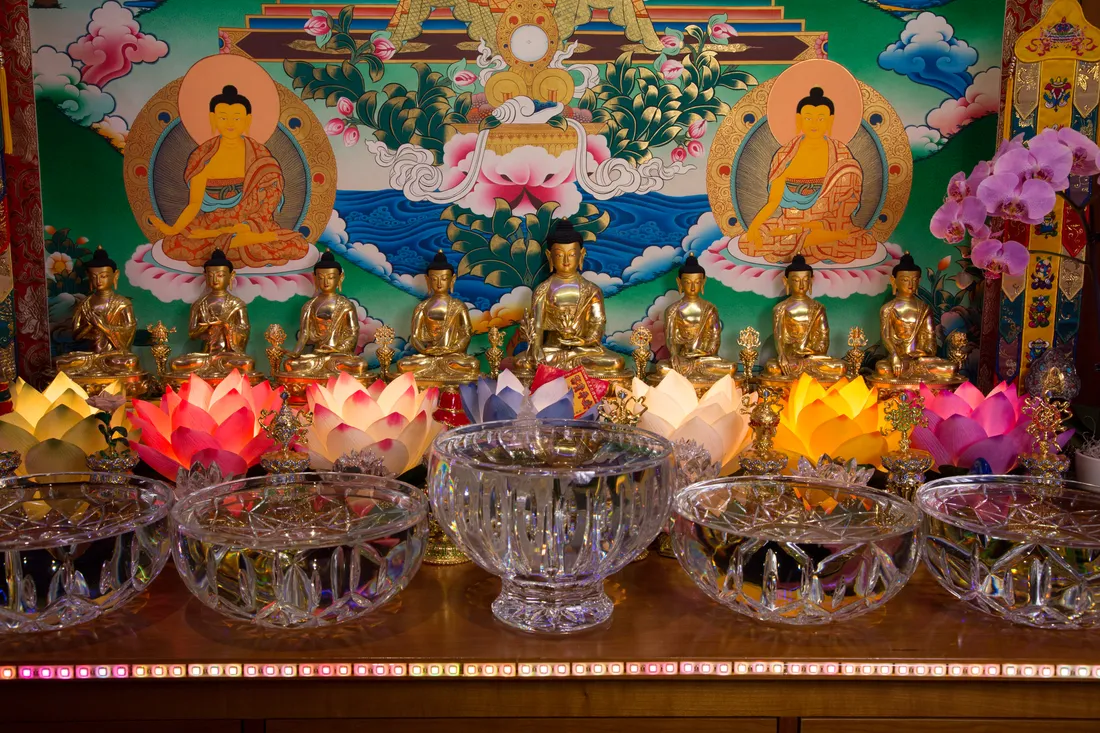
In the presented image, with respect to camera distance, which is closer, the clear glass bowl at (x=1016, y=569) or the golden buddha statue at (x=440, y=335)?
the clear glass bowl at (x=1016, y=569)

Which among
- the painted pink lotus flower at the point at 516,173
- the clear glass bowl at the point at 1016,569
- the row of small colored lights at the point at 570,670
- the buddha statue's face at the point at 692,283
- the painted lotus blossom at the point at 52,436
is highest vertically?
the painted pink lotus flower at the point at 516,173

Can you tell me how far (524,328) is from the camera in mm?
1863

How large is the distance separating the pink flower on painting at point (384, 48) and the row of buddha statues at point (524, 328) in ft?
1.36

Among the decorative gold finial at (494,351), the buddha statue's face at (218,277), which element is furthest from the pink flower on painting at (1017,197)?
the buddha statue's face at (218,277)

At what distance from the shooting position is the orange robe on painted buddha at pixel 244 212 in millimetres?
1880

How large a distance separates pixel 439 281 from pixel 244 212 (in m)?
0.44

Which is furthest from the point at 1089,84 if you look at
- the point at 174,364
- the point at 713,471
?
the point at 174,364

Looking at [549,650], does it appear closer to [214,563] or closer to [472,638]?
[472,638]

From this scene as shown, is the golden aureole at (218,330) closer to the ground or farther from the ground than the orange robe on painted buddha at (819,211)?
closer to the ground

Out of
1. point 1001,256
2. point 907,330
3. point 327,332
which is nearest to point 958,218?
point 1001,256

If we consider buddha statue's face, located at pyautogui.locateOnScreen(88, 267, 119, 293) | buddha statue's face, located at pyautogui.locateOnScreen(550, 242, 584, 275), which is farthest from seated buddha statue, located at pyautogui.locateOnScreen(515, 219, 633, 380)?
buddha statue's face, located at pyautogui.locateOnScreen(88, 267, 119, 293)

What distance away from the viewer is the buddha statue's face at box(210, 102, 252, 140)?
1853 millimetres

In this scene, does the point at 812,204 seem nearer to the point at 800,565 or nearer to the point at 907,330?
the point at 907,330

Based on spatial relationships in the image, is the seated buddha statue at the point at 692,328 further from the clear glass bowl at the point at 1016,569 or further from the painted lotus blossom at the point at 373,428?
the clear glass bowl at the point at 1016,569
